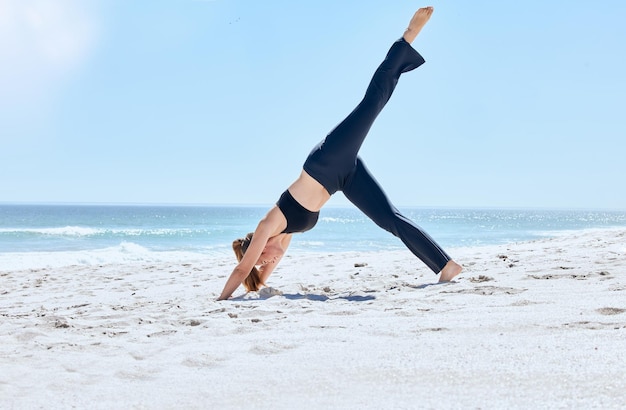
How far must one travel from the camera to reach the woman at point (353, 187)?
460cm

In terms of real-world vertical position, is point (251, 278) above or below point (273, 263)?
below

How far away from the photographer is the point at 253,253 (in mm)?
4621

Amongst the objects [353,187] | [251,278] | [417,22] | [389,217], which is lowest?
[251,278]

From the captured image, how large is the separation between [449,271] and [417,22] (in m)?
2.05

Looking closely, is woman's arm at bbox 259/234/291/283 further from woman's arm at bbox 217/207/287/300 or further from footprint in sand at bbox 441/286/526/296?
footprint in sand at bbox 441/286/526/296

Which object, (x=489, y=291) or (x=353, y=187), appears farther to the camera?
(x=353, y=187)

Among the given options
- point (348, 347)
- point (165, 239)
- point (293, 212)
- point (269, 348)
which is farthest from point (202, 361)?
point (165, 239)

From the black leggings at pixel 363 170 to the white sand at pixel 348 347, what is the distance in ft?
1.19

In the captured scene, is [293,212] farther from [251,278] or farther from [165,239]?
[165,239]

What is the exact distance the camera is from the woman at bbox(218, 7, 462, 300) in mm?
4598

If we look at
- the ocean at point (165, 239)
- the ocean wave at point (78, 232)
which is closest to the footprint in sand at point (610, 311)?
the ocean at point (165, 239)

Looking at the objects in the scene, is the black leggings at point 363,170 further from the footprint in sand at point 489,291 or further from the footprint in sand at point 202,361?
the footprint in sand at point 202,361

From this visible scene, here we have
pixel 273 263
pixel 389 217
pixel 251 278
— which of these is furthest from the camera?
pixel 273 263

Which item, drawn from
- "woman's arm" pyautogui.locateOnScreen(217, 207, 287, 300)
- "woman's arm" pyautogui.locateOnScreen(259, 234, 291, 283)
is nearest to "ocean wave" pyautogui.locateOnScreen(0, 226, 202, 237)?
"woman's arm" pyautogui.locateOnScreen(259, 234, 291, 283)
